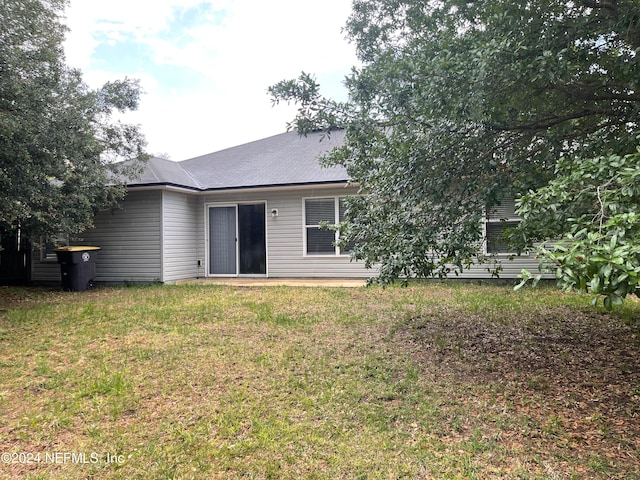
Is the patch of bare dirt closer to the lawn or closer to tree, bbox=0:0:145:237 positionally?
the lawn

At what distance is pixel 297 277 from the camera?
407 inches

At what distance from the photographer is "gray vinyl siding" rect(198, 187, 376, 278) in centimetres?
1008

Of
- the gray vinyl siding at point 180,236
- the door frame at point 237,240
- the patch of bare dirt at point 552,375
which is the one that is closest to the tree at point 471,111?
the patch of bare dirt at point 552,375

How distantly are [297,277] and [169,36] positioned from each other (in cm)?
790

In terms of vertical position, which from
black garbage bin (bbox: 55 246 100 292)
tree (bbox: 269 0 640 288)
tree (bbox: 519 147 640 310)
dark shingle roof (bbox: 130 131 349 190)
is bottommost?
black garbage bin (bbox: 55 246 100 292)

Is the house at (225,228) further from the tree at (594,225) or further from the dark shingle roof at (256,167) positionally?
the tree at (594,225)

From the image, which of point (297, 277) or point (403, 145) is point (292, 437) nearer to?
point (403, 145)

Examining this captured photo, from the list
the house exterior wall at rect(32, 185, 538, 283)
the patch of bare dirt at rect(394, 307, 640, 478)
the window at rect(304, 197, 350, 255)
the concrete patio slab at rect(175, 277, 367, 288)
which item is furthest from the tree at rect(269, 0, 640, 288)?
the house exterior wall at rect(32, 185, 538, 283)

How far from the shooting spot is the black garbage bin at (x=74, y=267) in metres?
9.19

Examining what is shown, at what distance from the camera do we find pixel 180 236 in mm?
10406

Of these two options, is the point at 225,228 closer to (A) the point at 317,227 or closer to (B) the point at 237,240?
(B) the point at 237,240

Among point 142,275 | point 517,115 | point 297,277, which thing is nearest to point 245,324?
point 517,115

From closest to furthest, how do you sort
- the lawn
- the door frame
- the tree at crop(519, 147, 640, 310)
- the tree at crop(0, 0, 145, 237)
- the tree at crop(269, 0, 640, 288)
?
the tree at crop(519, 147, 640, 310) < the lawn < the tree at crop(269, 0, 640, 288) < the tree at crop(0, 0, 145, 237) < the door frame

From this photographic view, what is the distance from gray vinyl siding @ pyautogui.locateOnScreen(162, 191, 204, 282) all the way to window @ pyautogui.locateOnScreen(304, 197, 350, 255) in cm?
301
